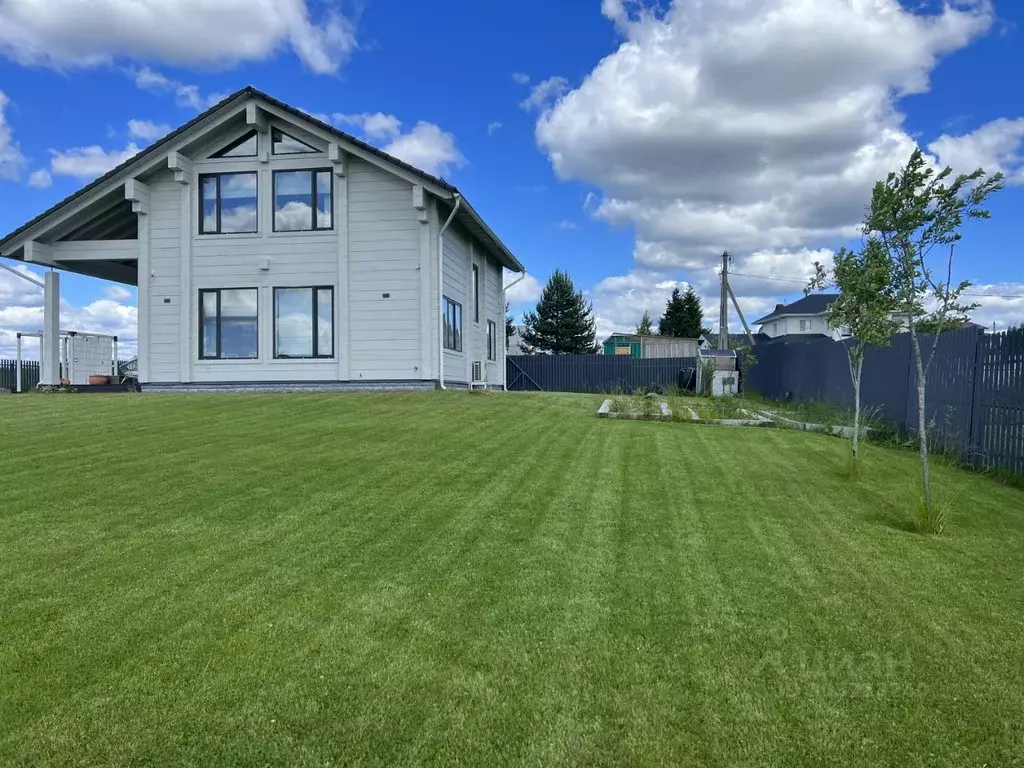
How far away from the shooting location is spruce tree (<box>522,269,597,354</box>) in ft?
174

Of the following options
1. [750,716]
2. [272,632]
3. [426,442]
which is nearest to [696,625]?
[750,716]

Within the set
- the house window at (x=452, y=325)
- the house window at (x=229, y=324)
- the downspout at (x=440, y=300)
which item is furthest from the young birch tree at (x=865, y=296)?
the house window at (x=229, y=324)

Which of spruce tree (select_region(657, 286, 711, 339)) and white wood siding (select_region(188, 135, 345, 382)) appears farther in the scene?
spruce tree (select_region(657, 286, 711, 339))

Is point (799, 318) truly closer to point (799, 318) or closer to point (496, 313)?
point (799, 318)

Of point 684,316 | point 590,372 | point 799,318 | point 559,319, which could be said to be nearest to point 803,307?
point 799,318

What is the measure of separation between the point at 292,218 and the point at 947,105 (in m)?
13.8

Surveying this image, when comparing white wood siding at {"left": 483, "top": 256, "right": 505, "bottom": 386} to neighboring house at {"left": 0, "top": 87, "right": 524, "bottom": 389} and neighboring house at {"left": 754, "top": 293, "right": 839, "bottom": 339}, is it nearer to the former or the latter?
neighboring house at {"left": 0, "top": 87, "right": 524, "bottom": 389}

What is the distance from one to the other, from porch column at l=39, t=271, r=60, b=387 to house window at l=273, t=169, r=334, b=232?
6474 mm

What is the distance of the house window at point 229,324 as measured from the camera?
54.4 ft

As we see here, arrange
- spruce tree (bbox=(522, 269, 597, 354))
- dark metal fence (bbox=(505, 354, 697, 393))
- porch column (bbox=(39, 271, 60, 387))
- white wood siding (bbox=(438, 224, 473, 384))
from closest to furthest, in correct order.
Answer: white wood siding (bbox=(438, 224, 473, 384)), porch column (bbox=(39, 271, 60, 387)), dark metal fence (bbox=(505, 354, 697, 393)), spruce tree (bbox=(522, 269, 597, 354))

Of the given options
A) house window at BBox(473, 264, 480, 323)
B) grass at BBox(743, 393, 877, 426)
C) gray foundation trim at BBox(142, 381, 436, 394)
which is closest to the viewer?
grass at BBox(743, 393, 877, 426)

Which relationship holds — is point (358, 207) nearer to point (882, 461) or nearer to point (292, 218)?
point (292, 218)

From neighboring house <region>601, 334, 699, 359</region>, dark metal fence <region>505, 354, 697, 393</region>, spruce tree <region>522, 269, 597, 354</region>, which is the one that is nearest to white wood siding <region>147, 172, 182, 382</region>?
dark metal fence <region>505, 354, 697, 393</region>

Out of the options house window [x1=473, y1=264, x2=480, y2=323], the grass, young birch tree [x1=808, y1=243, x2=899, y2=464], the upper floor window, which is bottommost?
the grass
